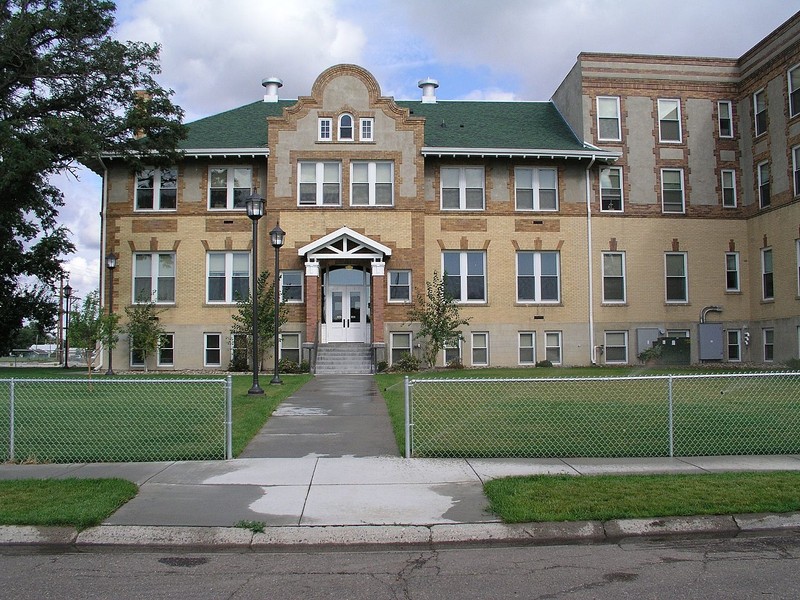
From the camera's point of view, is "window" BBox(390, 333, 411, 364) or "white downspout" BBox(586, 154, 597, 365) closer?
"window" BBox(390, 333, 411, 364)

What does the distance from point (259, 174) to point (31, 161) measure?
804cm

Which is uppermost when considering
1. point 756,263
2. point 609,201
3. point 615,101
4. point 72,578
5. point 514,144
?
point 615,101

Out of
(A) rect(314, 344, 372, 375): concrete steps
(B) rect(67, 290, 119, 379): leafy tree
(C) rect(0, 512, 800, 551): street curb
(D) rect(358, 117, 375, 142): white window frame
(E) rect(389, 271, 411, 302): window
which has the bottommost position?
(C) rect(0, 512, 800, 551): street curb

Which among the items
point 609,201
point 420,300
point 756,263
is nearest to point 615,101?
point 609,201

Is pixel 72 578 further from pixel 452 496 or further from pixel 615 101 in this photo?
pixel 615 101

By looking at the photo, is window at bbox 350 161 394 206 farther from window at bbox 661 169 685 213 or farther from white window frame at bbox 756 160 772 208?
white window frame at bbox 756 160 772 208

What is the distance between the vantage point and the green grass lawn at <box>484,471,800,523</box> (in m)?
7.11

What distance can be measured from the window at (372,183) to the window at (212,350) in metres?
7.37

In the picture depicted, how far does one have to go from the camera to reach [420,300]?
1022 inches

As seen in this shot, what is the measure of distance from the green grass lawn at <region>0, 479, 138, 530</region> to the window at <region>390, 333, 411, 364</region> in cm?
1878

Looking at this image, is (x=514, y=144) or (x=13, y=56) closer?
(x=13, y=56)

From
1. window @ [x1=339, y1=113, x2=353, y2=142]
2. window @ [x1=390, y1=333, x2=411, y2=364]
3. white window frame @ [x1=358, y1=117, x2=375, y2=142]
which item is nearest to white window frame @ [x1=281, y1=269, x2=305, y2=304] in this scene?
window @ [x1=390, y1=333, x2=411, y2=364]

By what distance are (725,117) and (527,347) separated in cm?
1256

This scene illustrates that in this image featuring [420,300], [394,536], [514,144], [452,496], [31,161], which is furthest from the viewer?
[514,144]
